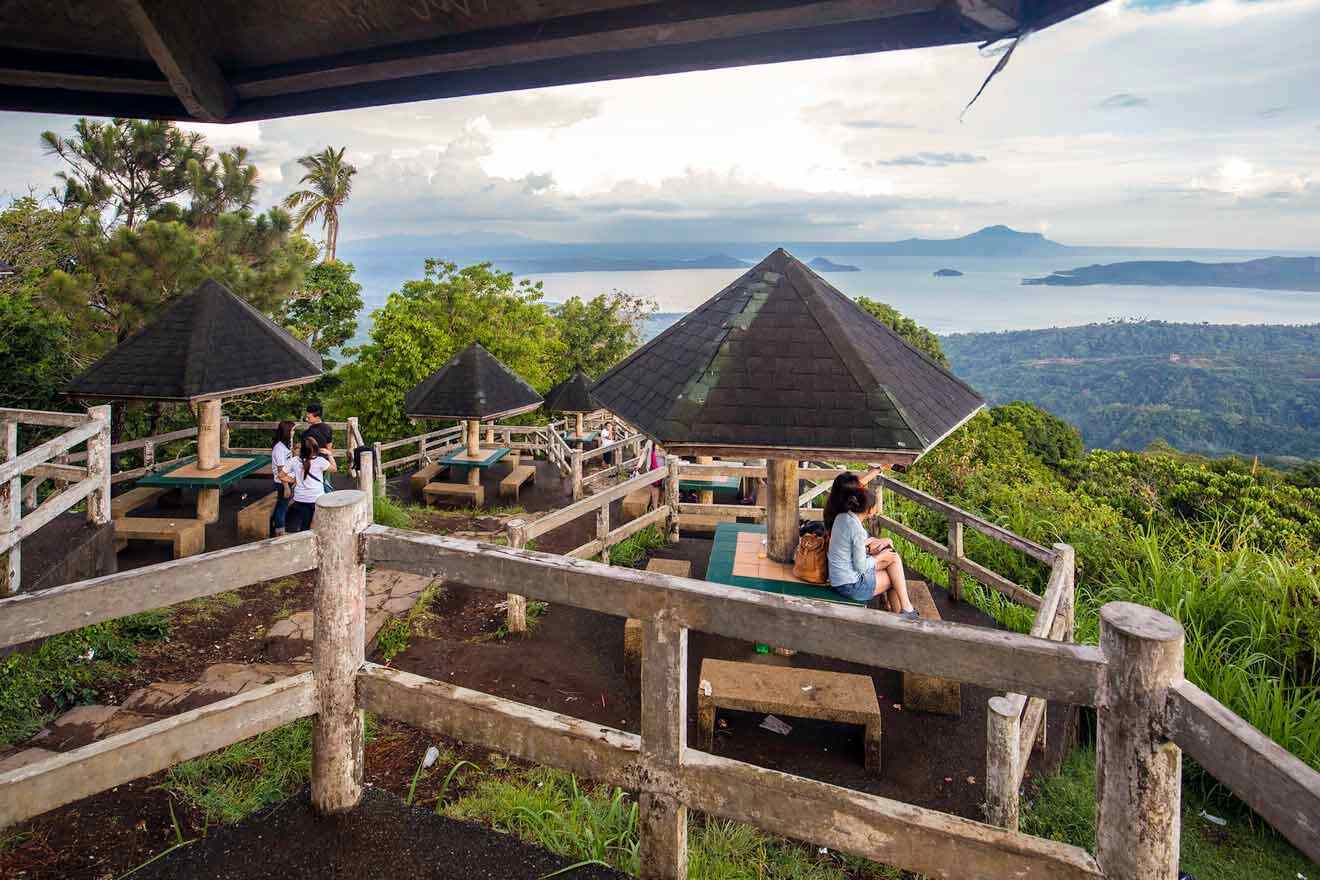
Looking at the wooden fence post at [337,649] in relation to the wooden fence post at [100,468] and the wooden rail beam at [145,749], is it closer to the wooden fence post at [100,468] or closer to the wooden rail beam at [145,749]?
the wooden rail beam at [145,749]

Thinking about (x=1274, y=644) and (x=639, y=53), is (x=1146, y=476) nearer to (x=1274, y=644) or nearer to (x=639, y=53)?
(x=1274, y=644)

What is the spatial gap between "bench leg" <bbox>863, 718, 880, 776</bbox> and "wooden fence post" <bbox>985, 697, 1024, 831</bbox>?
90 centimetres

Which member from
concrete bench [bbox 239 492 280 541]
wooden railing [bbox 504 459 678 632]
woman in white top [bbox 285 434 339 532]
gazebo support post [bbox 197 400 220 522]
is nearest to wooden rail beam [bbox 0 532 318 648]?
wooden railing [bbox 504 459 678 632]

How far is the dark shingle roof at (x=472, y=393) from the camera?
12.6 metres

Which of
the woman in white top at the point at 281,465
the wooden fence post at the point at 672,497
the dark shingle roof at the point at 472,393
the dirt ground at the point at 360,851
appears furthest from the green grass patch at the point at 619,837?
the dark shingle roof at the point at 472,393

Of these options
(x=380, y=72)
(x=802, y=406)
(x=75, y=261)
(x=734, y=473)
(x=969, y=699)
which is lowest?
(x=969, y=699)

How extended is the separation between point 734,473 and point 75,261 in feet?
54.0

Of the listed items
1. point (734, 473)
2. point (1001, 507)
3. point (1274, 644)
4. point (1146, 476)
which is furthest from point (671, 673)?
point (1146, 476)

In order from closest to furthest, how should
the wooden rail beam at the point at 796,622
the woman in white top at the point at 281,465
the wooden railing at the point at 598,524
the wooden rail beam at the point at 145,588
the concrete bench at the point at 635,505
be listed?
the wooden rail beam at the point at 796,622
the wooden rail beam at the point at 145,588
the wooden railing at the point at 598,524
the woman in white top at the point at 281,465
the concrete bench at the point at 635,505

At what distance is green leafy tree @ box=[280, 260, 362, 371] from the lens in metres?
27.1

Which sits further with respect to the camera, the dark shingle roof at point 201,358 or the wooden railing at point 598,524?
the dark shingle roof at point 201,358

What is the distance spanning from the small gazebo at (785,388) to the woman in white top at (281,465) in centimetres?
436

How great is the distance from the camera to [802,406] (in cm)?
456

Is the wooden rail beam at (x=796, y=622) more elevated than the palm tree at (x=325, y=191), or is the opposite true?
the palm tree at (x=325, y=191)
